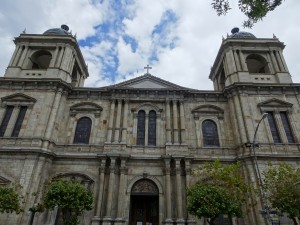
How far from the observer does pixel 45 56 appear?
26641 millimetres

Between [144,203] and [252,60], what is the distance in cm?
1932

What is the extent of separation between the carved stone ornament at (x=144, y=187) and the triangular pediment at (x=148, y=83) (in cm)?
912

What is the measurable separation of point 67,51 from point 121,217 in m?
16.9

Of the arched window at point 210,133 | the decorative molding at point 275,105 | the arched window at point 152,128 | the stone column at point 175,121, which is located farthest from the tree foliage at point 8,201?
the decorative molding at point 275,105

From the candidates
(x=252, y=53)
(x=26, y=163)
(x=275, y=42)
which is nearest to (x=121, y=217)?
(x=26, y=163)

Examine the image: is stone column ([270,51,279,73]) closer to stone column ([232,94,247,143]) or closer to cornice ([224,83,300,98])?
cornice ([224,83,300,98])

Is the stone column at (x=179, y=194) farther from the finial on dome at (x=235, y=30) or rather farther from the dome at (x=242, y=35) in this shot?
the finial on dome at (x=235, y=30)

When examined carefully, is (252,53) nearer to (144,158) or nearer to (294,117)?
(294,117)

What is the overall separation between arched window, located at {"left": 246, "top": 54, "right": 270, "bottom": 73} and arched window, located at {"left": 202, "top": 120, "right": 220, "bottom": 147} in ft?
29.3

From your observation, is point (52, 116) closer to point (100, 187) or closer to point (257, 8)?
point (100, 187)

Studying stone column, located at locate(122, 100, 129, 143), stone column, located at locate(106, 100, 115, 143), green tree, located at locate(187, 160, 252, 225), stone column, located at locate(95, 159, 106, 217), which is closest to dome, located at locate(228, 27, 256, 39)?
stone column, located at locate(122, 100, 129, 143)

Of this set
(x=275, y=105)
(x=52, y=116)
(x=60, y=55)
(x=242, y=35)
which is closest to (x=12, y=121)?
(x=52, y=116)

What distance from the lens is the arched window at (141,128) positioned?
2056 cm

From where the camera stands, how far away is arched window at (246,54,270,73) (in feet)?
82.2
